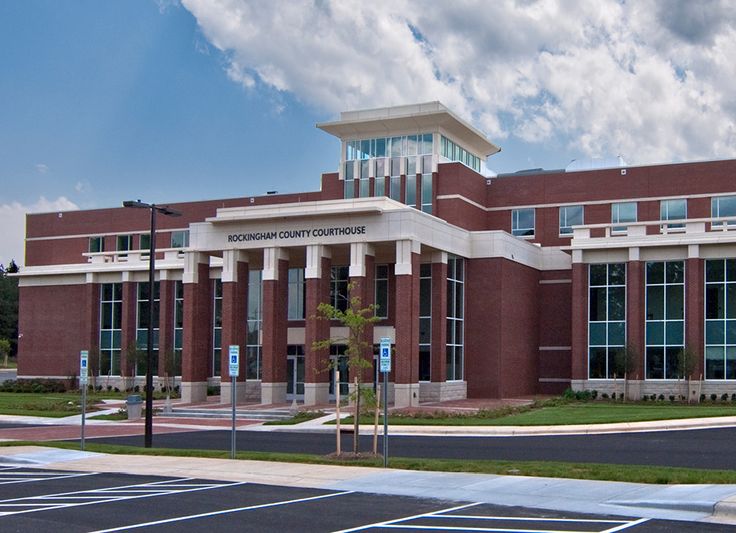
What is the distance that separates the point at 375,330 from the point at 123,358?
796 inches

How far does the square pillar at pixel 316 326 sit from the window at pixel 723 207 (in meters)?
22.9

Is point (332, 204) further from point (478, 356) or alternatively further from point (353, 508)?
point (353, 508)

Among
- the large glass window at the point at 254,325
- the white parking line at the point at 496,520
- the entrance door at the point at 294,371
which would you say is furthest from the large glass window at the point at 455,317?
the white parking line at the point at 496,520

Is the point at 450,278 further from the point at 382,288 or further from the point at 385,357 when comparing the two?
the point at 385,357

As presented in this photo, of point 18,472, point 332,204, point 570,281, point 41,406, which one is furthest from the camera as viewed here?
point 570,281

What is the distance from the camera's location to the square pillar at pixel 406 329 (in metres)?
41.3

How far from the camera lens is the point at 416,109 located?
5350cm

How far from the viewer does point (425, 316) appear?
45969 millimetres

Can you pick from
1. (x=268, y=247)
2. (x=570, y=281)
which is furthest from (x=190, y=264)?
(x=570, y=281)

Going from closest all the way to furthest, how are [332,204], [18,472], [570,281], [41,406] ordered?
[18,472] → [332,204] → [41,406] → [570,281]

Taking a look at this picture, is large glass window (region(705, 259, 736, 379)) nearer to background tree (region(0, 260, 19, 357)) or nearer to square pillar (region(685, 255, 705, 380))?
square pillar (region(685, 255, 705, 380))

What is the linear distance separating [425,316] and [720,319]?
1465 cm

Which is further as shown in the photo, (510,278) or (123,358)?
(123,358)

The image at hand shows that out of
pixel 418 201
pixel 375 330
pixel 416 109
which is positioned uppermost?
pixel 416 109
